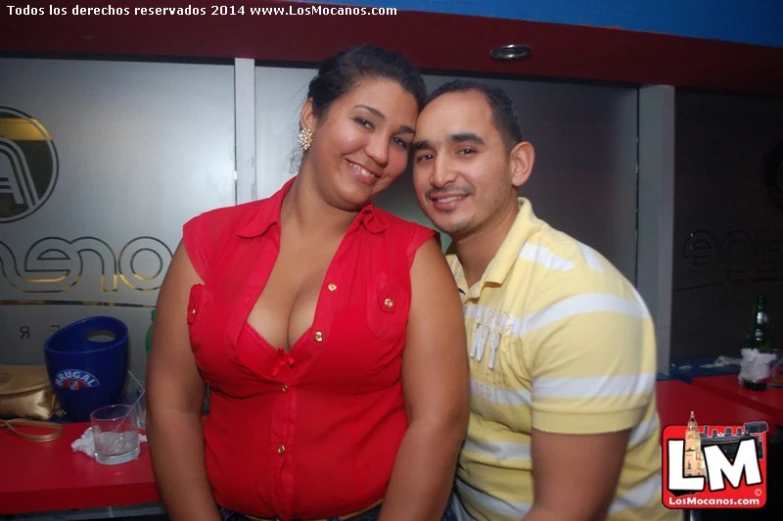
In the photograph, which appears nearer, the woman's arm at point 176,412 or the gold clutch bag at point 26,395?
the woman's arm at point 176,412

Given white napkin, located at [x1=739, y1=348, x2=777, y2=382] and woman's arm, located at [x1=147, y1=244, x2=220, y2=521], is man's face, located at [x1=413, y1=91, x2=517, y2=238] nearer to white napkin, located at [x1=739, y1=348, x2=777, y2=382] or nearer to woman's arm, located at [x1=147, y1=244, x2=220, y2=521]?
→ woman's arm, located at [x1=147, y1=244, x2=220, y2=521]

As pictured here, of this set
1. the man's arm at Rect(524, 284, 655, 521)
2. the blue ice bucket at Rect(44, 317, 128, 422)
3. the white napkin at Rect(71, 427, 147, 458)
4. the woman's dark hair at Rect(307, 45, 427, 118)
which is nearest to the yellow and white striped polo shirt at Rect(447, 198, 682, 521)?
the man's arm at Rect(524, 284, 655, 521)

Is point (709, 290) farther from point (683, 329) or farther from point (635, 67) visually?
point (635, 67)

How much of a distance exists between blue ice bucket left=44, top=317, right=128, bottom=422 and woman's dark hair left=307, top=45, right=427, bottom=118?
1256 mm

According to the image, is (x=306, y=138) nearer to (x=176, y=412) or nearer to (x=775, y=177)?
(x=176, y=412)

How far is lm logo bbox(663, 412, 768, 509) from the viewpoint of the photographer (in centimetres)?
133

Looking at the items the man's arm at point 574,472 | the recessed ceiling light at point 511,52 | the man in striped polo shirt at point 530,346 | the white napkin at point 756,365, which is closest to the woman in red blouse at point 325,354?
the man in striped polo shirt at point 530,346

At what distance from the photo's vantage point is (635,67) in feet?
7.34

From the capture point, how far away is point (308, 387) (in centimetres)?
126

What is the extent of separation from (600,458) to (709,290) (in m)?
2.15

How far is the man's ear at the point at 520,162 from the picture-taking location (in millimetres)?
1491

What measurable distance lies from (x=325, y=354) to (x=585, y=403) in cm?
57

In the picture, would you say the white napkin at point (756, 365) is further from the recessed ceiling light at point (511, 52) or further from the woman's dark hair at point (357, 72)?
the woman's dark hair at point (357, 72)

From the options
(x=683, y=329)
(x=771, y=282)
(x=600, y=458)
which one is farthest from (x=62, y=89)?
(x=771, y=282)
